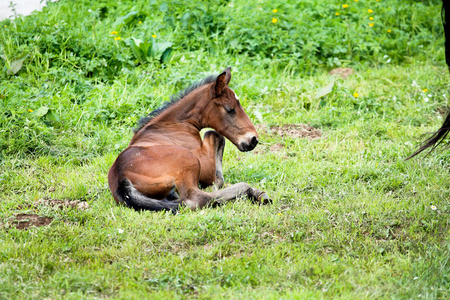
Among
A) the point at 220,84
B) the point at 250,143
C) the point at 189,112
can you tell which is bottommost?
the point at 250,143

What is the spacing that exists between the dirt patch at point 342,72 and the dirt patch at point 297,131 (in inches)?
81.8

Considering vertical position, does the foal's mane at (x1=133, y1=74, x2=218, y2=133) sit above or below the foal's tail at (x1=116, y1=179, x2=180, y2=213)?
above

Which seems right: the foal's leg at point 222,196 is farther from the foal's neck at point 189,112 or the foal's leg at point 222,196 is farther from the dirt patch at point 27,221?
the dirt patch at point 27,221

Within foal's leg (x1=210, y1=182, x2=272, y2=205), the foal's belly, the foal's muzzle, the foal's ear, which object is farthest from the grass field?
the foal's ear

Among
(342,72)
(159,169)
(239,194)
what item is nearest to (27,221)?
(159,169)

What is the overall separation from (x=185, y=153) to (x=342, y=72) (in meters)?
4.76

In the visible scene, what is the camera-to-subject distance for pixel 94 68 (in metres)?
7.84

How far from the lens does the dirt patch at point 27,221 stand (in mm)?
4480

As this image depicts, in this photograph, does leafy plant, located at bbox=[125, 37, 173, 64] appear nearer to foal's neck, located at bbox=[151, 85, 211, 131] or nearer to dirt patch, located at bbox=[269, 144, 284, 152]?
dirt patch, located at bbox=[269, 144, 284, 152]

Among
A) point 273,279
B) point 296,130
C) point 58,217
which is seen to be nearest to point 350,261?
point 273,279

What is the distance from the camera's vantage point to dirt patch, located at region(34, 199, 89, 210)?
486 cm

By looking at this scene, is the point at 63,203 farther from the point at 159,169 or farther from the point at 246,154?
the point at 246,154

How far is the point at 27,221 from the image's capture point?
4551 mm

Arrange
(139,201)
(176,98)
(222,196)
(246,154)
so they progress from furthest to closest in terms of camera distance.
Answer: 1. (246,154)
2. (176,98)
3. (222,196)
4. (139,201)
